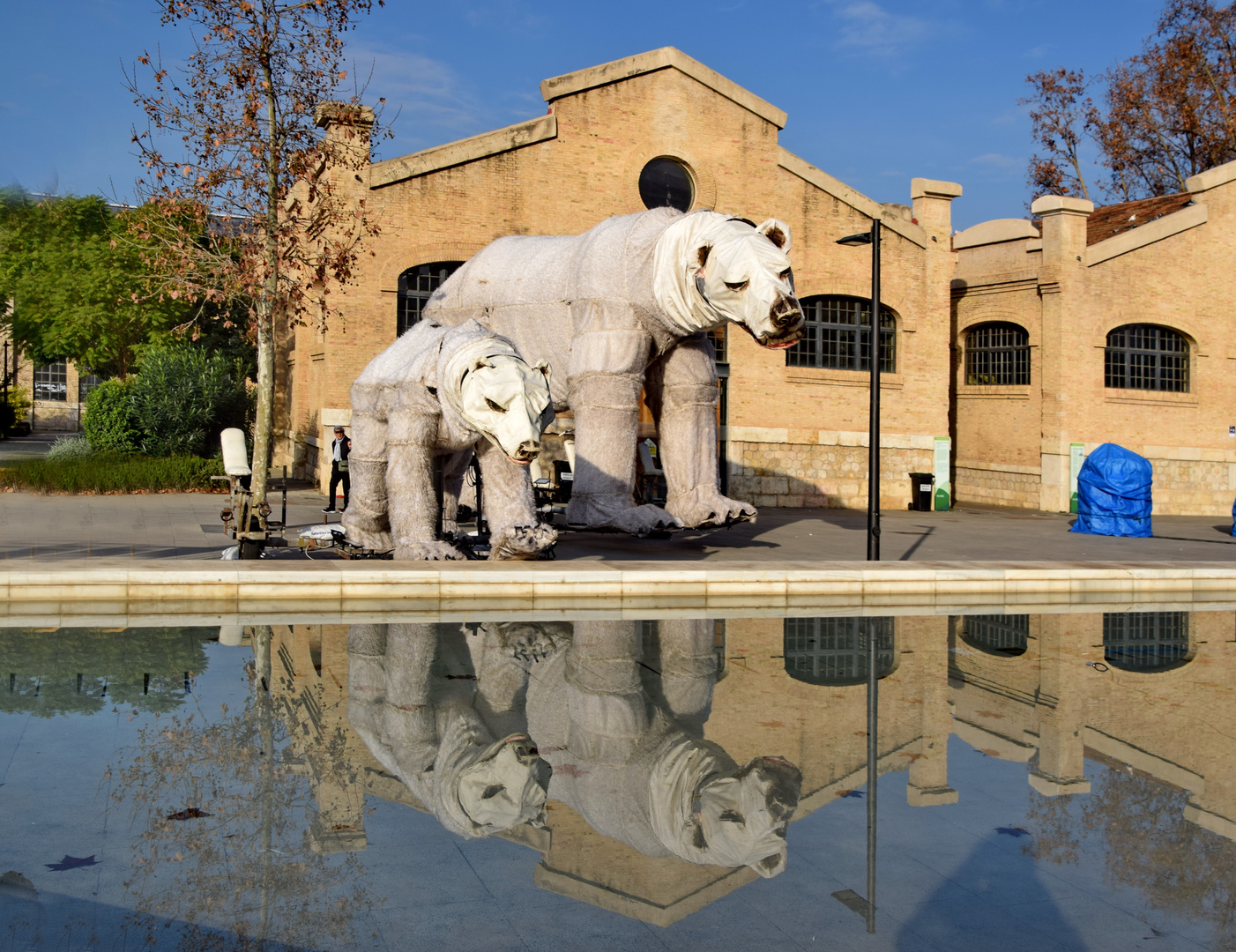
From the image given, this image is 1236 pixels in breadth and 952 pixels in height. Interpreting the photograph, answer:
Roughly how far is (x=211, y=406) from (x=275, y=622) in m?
16.4

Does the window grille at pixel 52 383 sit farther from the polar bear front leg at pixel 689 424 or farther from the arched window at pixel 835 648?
the arched window at pixel 835 648

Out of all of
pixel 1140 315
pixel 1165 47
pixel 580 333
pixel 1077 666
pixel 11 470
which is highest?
pixel 1165 47

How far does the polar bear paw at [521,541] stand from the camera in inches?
390

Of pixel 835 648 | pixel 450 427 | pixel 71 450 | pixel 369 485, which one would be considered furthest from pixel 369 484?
pixel 71 450

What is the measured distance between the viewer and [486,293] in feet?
44.7

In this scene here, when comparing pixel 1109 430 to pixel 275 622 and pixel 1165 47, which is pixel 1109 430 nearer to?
pixel 1165 47

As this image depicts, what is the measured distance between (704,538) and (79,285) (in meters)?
25.1

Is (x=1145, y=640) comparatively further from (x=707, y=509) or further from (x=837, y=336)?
(x=837, y=336)

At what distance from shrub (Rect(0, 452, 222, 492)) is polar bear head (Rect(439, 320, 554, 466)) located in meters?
12.1

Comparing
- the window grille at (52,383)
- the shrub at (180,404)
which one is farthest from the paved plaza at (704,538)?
the window grille at (52,383)

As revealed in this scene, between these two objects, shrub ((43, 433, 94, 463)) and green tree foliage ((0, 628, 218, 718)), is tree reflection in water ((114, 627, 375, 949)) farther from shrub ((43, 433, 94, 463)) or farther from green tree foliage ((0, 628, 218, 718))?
shrub ((43, 433, 94, 463))

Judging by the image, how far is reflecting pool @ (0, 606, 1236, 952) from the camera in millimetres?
3660

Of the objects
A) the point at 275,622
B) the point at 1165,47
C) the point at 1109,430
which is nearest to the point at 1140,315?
the point at 1109,430

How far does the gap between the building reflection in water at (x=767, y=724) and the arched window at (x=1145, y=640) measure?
0.03 meters
